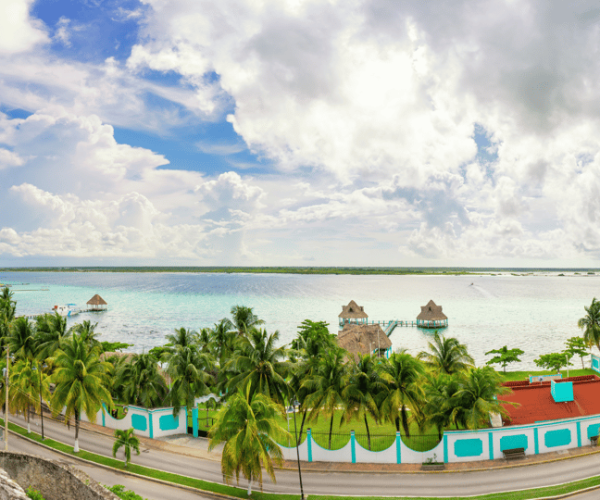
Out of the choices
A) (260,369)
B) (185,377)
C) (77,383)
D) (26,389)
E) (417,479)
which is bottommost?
(417,479)

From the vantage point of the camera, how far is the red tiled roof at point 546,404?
91.0ft

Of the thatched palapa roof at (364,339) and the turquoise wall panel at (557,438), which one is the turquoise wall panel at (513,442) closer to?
the turquoise wall panel at (557,438)

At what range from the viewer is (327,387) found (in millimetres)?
26688

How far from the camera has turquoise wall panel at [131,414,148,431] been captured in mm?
30689

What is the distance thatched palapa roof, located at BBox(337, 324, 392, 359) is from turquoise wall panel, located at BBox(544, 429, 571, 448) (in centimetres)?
3012

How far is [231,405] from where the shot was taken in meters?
20.5

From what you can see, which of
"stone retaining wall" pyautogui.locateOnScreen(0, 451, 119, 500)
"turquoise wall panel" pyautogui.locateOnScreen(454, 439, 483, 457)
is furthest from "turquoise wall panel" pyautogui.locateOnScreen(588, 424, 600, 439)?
"stone retaining wall" pyautogui.locateOnScreen(0, 451, 119, 500)

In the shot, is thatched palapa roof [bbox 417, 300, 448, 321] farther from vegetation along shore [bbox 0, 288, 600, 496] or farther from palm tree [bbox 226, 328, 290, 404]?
palm tree [bbox 226, 328, 290, 404]

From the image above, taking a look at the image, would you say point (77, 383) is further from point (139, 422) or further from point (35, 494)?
point (35, 494)

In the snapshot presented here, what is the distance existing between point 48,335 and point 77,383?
47.2ft

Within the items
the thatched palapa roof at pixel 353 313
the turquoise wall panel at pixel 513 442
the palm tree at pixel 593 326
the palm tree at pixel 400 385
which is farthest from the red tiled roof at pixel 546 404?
the thatched palapa roof at pixel 353 313

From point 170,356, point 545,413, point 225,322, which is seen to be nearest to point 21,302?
point 225,322

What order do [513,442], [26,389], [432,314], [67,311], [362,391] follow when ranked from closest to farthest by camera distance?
[513,442] → [362,391] → [26,389] → [432,314] → [67,311]

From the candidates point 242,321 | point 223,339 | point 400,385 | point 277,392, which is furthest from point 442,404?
point 223,339
